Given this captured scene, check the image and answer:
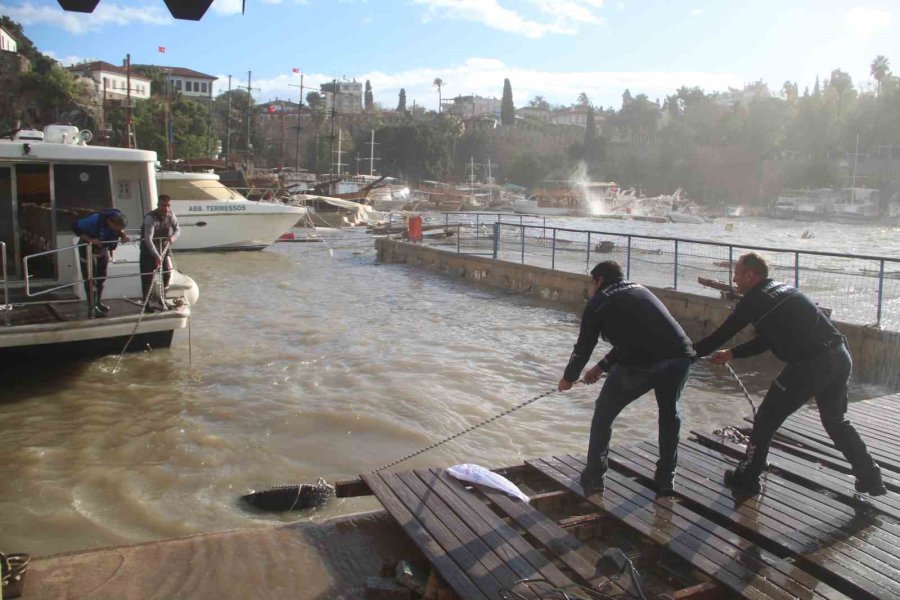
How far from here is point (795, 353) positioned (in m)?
4.95

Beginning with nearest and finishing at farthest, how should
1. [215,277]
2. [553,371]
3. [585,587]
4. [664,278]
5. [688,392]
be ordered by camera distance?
[585,587] < [688,392] < [553,371] < [664,278] < [215,277]

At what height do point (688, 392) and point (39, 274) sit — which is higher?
point (39, 274)

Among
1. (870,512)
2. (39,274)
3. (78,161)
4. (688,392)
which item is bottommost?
(688,392)

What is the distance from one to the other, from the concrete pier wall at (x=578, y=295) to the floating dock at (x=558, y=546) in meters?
6.36

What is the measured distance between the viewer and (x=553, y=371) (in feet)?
39.2

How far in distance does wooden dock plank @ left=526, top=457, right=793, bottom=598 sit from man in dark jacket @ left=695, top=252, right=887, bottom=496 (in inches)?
38.9

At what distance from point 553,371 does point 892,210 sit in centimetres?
9452

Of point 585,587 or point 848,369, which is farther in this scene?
point 848,369

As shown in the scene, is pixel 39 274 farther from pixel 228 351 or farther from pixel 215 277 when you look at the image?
pixel 215 277

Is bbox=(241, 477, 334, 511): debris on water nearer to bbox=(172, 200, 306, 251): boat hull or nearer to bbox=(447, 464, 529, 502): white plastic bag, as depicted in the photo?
bbox=(447, 464, 529, 502): white plastic bag

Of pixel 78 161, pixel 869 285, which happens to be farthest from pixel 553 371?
pixel 869 285

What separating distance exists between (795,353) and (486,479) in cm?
231

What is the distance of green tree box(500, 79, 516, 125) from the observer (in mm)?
147250

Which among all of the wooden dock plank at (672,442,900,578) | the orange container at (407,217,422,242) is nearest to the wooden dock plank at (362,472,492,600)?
the wooden dock plank at (672,442,900,578)
